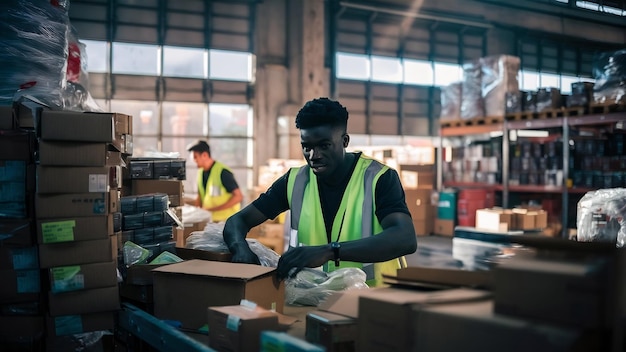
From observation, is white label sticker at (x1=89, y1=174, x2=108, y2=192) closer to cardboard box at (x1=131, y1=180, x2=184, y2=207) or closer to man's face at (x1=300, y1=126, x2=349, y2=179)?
man's face at (x1=300, y1=126, x2=349, y2=179)

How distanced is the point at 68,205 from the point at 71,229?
111 mm

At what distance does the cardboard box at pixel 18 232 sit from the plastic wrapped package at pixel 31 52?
83 centimetres

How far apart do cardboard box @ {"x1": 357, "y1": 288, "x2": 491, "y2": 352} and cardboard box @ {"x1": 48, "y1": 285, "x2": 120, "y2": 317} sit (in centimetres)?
154

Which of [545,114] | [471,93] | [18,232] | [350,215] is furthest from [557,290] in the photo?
[471,93]

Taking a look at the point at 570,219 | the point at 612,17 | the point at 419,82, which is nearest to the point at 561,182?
the point at 570,219

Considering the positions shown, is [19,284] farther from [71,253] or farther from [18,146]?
[18,146]

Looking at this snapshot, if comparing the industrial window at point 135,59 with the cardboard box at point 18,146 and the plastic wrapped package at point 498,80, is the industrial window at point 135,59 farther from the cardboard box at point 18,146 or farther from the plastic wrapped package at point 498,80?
the cardboard box at point 18,146

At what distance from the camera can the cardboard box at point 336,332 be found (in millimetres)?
1554

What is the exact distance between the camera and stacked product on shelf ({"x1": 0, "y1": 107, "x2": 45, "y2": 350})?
271 cm

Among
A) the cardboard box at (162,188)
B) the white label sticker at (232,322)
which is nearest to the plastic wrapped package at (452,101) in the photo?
the cardboard box at (162,188)

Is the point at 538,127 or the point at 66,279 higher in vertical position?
the point at 538,127

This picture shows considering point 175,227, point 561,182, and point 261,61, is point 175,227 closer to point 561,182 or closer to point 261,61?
point 561,182

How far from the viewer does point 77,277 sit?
262 centimetres

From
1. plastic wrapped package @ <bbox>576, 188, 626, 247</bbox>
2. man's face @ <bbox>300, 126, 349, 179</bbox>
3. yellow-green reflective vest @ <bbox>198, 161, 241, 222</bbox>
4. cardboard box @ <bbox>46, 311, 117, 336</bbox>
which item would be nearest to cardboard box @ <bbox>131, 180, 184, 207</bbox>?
cardboard box @ <bbox>46, 311, 117, 336</bbox>
